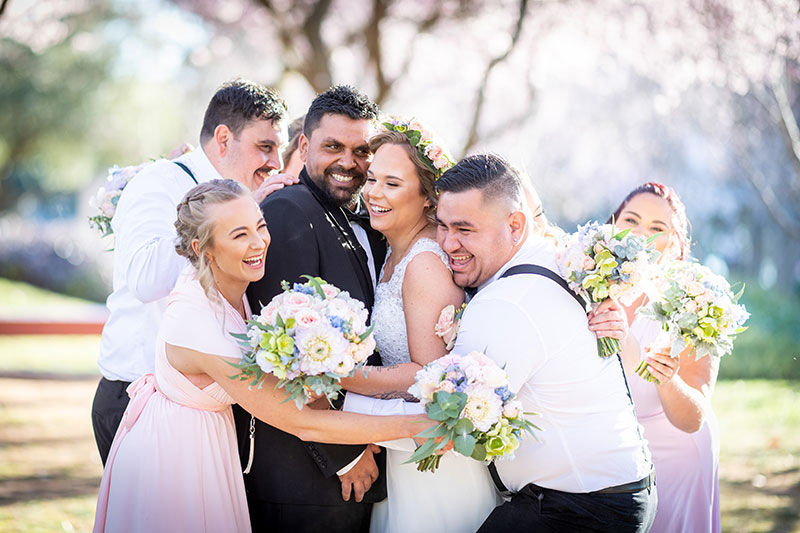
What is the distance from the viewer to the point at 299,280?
4113mm

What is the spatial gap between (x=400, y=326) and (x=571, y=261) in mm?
978

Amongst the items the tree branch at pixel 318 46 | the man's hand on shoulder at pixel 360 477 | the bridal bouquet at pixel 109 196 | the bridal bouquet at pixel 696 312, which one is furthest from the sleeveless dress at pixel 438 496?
the tree branch at pixel 318 46

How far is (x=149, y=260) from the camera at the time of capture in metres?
4.59

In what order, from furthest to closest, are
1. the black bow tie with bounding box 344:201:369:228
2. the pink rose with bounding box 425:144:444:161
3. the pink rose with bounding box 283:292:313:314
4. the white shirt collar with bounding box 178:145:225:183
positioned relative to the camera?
the white shirt collar with bounding box 178:145:225:183 < the black bow tie with bounding box 344:201:369:228 < the pink rose with bounding box 425:144:444:161 < the pink rose with bounding box 283:292:313:314

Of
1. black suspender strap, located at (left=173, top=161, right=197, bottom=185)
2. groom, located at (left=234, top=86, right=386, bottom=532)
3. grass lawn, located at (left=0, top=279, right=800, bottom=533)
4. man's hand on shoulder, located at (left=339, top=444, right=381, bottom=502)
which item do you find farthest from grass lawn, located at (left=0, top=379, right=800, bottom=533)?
man's hand on shoulder, located at (left=339, top=444, right=381, bottom=502)

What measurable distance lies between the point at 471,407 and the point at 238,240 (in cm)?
142

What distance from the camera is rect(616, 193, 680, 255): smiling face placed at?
5.66 meters

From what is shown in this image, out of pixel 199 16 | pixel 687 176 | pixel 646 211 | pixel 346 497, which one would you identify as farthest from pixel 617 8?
pixel 687 176

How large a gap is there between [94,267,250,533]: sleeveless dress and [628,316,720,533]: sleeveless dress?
271 cm

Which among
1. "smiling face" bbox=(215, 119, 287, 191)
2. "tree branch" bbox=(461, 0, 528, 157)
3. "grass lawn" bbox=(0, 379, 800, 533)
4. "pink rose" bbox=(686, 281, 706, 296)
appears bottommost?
"grass lawn" bbox=(0, 379, 800, 533)

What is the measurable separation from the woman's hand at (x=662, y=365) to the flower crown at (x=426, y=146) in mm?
1694

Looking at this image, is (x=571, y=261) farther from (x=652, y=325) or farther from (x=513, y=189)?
(x=652, y=325)

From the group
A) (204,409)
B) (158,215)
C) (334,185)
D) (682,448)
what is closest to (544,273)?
(334,185)

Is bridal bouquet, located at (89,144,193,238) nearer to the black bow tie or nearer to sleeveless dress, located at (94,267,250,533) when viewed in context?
the black bow tie
